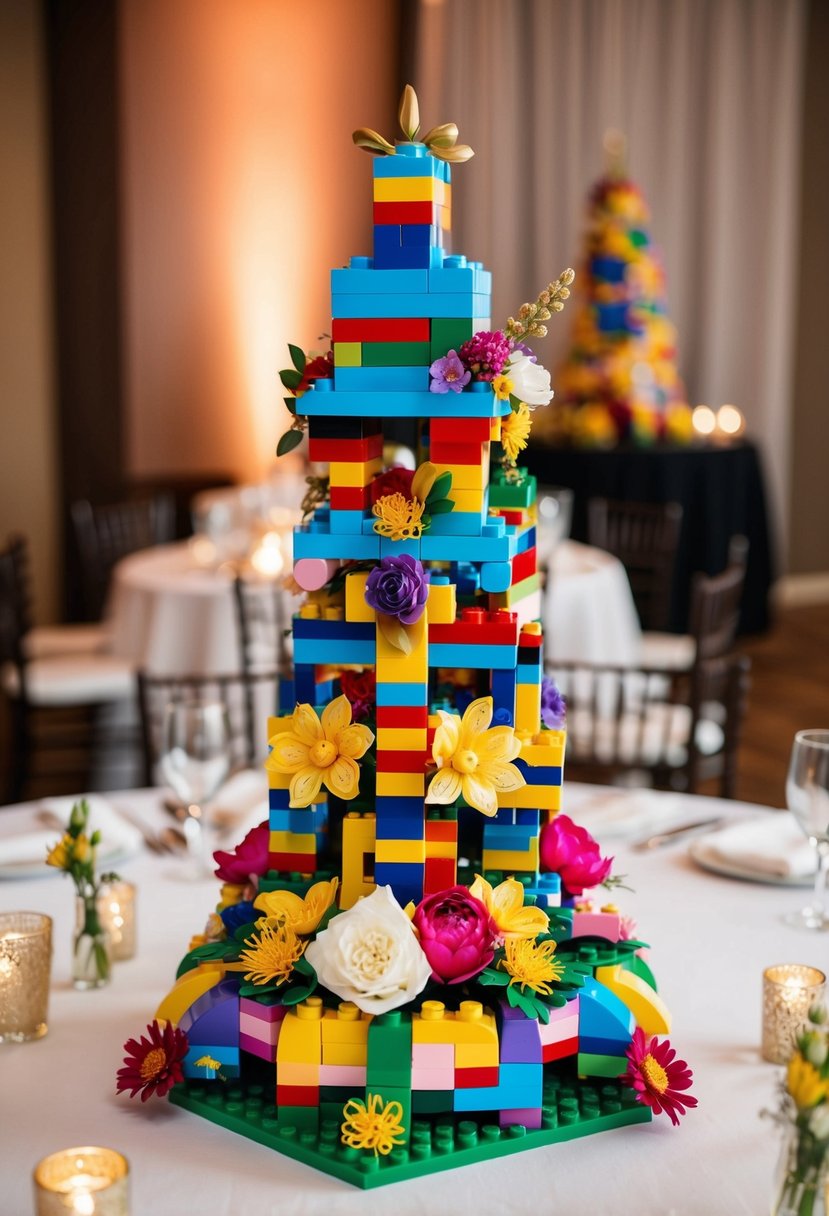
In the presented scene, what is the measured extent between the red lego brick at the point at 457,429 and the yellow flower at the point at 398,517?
54mm

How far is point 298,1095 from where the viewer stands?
1000mm

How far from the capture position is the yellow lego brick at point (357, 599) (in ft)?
3.42

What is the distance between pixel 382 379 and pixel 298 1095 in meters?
0.52

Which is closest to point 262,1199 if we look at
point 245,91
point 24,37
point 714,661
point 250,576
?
point 714,661

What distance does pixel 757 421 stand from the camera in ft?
26.2

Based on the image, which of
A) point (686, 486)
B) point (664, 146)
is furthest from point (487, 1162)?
point (664, 146)

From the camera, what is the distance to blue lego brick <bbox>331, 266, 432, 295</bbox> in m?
1.04

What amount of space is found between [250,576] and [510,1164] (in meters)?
2.99

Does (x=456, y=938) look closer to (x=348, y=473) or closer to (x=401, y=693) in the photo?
(x=401, y=693)

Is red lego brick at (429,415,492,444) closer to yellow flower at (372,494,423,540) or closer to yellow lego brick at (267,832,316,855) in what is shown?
yellow flower at (372,494,423,540)

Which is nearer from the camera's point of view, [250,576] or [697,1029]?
[697,1029]

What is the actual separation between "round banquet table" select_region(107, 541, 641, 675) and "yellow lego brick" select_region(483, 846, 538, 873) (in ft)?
8.19

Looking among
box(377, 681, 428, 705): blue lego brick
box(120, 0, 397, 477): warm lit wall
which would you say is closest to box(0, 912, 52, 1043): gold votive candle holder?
box(377, 681, 428, 705): blue lego brick

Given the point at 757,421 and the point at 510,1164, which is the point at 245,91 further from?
the point at 510,1164
